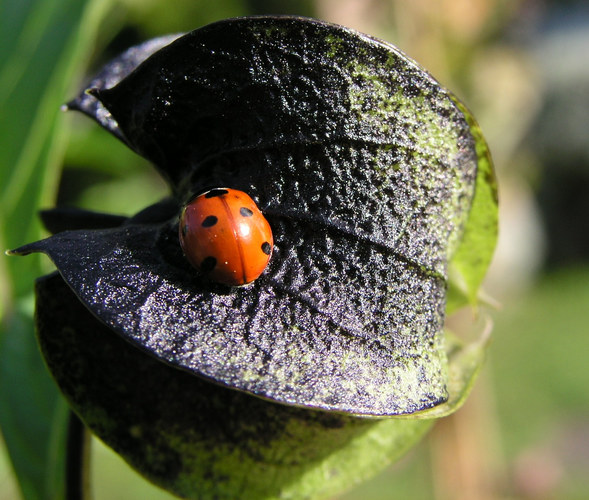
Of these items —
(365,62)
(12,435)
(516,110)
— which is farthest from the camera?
(516,110)

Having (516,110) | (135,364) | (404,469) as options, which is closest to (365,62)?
(135,364)

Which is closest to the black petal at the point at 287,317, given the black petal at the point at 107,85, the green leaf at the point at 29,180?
the black petal at the point at 107,85

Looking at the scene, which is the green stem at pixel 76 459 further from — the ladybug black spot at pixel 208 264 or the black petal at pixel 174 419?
the ladybug black spot at pixel 208 264

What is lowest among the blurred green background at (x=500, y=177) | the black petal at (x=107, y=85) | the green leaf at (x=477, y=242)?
the blurred green background at (x=500, y=177)

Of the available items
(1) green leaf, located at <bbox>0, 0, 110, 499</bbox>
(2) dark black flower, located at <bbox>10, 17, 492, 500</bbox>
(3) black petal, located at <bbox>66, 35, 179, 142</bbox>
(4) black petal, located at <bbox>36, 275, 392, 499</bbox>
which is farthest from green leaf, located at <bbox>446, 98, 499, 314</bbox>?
(1) green leaf, located at <bbox>0, 0, 110, 499</bbox>

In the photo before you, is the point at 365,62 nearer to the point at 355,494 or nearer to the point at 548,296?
the point at 355,494

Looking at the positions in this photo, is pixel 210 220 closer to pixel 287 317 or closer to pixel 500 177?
pixel 287 317

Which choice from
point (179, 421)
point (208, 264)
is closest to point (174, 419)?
point (179, 421)
